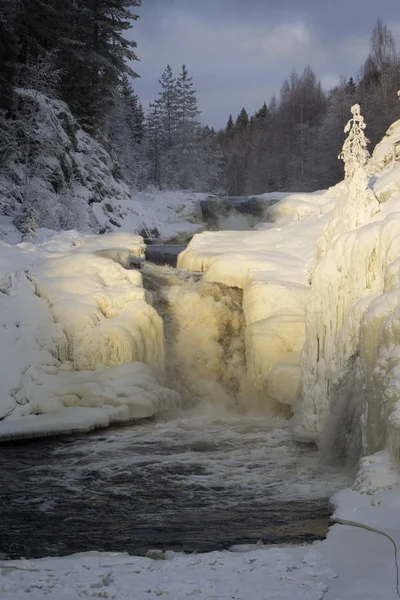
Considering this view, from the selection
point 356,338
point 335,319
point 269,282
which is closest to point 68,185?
point 269,282

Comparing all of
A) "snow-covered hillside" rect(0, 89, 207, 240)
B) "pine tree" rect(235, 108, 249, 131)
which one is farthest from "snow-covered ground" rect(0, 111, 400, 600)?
"pine tree" rect(235, 108, 249, 131)

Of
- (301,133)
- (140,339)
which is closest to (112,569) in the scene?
(140,339)

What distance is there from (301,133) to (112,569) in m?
50.9

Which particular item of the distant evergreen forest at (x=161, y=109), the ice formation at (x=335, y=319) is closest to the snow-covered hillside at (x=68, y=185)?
the distant evergreen forest at (x=161, y=109)

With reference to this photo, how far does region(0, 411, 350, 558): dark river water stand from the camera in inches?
255

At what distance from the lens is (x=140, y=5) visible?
101 ft

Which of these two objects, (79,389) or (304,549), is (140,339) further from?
(304,549)

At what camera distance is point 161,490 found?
805 centimetres

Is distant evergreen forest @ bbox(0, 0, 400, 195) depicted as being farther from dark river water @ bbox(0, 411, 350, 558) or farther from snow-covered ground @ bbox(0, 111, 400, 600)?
dark river water @ bbox(0, 411, 350, 558)

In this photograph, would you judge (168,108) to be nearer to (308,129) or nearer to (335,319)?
(308,129)

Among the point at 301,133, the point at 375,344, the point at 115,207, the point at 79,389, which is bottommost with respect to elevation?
the point at 79,389

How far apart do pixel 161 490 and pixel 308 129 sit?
1875 inches

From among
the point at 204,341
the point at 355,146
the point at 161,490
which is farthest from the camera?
the point at 204,341

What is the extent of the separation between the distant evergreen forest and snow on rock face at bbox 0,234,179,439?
9.34m
